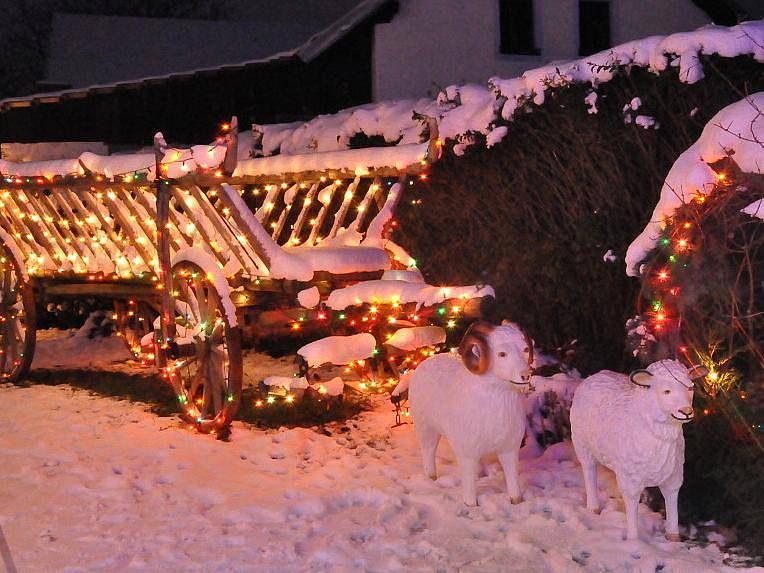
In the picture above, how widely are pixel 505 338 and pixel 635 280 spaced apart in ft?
4.87

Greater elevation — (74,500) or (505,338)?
(505,338)

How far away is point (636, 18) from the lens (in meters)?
15.4

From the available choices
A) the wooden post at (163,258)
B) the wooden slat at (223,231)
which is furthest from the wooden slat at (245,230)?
the wooden post at (163,258)

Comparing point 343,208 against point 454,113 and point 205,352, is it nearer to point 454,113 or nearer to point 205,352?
point 454,113

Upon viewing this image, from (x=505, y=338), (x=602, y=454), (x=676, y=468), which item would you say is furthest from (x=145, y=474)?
(x=676, y=468)

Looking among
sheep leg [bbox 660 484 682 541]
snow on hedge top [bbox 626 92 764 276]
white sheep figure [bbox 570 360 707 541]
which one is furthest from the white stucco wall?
sheep leg [bbox 660 484 682 541]

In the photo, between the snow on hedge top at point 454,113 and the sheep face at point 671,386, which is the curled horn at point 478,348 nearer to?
the sheep face at point 671,386

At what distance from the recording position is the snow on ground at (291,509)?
15.3 ft

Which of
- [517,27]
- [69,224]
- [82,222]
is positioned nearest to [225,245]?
[82,222]

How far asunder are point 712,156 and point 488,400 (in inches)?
71.0

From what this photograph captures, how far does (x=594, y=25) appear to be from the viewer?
15.4m

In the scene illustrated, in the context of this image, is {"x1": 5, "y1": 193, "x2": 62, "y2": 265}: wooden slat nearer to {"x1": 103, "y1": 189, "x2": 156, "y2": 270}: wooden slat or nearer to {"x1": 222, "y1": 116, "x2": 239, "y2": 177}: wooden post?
{"x1": 103, "y1": 189, "x2": 156, "y2": 270}: wooden slat

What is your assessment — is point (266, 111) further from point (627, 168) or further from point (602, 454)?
point (602, 454)

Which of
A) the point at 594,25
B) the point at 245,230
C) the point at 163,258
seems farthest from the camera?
the point at 594,25
